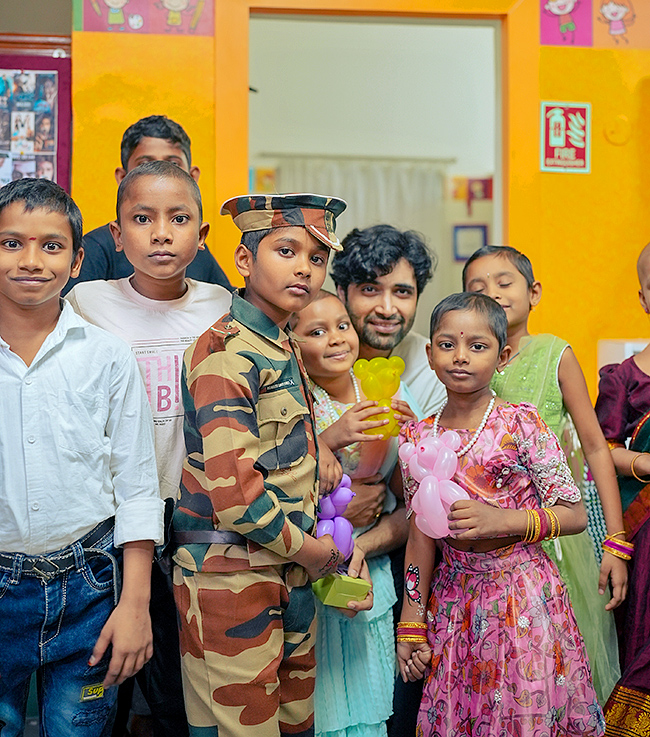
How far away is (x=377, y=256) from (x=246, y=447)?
91 cm

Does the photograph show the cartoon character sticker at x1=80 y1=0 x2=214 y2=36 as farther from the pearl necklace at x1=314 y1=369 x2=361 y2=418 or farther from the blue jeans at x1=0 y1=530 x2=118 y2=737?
the blue jeans at x1=0 y1=530 x2=118 y2=737

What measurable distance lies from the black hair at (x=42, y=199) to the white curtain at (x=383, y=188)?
4.88 meters

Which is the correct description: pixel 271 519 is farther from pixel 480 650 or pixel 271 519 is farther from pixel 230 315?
pixel 480 650

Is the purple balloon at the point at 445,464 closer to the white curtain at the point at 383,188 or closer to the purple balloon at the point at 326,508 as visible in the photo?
the purple balloon at the point at 326,508

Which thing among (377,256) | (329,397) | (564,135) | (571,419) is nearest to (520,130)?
(564,135)

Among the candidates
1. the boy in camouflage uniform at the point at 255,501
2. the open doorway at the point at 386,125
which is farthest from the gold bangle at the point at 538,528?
the open doorway at the point at 386,125

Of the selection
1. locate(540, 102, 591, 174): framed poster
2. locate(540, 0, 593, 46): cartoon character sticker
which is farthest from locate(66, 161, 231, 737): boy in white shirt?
locate(540, 0, 593, 46): cartoon character sticker

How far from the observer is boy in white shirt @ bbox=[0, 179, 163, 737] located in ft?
5.13

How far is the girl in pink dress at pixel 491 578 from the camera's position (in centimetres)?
178

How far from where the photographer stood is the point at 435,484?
5.87 ft

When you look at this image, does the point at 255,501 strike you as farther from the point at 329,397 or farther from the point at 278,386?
the point at 329,397

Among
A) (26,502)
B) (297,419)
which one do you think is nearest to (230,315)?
(297,419)

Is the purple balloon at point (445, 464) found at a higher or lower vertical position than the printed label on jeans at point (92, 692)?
higher

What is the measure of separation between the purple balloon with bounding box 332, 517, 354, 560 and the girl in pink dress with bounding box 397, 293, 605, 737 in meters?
0.22
